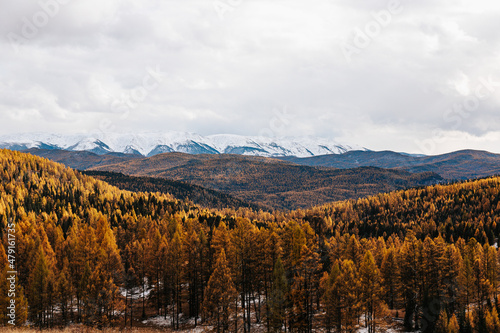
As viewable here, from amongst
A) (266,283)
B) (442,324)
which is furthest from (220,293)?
(442,324)

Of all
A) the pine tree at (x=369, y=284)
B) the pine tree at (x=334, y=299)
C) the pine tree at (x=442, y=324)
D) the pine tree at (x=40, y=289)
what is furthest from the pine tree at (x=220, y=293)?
the pine tree at (x=442, y=324)

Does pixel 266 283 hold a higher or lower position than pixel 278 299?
lower

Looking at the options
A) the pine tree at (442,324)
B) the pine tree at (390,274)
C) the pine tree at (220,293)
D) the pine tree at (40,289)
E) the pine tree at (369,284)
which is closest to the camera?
the pine tree at (442,324)

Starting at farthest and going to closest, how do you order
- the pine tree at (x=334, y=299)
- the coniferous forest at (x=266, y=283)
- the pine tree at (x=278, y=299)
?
the coniferous forest at (x=266, y=283)
the pine tree at (x=334, y=299)
the pine tree at (x=278, y=299)

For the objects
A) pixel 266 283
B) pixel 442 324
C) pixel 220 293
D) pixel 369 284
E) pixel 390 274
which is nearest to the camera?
pixel 442 324

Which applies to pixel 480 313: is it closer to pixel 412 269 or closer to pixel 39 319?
pixel 412 269

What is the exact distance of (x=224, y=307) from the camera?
57406 millimetres

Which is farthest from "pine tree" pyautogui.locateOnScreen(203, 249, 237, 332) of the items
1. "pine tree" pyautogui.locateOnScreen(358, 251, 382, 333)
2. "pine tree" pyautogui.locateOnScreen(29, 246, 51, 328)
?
"pine tree" pyautogui.locateOnScreen(29, 246, 51, 328)

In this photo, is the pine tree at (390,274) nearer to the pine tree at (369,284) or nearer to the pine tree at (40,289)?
the pine tree at (369,284)

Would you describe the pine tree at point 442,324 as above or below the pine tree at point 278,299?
below

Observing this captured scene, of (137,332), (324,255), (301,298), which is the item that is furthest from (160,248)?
(324,255)

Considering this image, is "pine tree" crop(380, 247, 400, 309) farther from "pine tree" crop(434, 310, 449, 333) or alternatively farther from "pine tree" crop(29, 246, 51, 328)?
"pine tree" crop(29, 246, 51, 328)

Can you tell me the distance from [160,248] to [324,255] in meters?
37.8

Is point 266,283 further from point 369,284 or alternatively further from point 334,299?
point 369,284
